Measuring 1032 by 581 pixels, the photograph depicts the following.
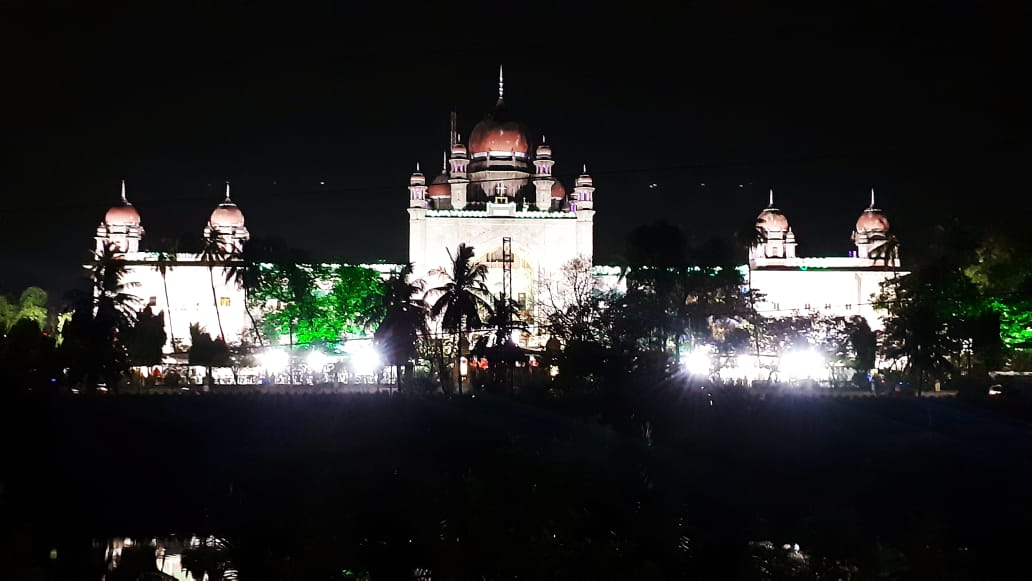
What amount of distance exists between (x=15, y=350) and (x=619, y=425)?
51.3 ft

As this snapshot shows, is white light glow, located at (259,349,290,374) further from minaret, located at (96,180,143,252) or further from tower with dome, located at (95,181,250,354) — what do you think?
minaret, located at (96,180,143,252)

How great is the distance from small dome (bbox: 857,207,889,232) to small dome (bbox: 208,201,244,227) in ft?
107

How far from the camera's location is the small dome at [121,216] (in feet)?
217

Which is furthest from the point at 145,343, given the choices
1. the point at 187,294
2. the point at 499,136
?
the point at 499,136

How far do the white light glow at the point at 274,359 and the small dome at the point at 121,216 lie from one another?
15.6 metres

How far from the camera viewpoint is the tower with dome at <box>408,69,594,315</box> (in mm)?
61656

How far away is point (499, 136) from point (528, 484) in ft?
137

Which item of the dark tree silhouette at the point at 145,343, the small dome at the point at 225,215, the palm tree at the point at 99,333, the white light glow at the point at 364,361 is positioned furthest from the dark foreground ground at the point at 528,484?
the small dome at the point at 225,215

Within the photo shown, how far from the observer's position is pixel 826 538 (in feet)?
73.6

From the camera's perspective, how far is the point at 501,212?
61.9 m

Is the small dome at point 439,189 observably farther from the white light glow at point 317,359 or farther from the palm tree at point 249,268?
the white light glow at point 317,359

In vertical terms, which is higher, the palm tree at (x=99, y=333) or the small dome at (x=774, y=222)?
the small dome at (x=774, y=222)

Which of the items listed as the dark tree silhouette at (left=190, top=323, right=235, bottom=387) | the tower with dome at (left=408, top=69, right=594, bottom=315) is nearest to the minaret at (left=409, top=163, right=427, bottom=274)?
the tower with dome at (left=408, top=69, right=594, bottom=315)

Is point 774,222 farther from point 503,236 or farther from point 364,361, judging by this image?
point 364,361
